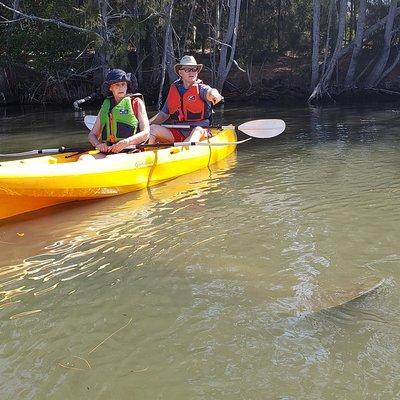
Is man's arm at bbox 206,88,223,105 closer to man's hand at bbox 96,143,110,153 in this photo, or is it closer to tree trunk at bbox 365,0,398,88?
man's hand at bbox 96,143,110,153

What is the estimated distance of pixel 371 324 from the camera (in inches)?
106

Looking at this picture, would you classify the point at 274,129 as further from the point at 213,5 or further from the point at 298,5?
the point at 298,5

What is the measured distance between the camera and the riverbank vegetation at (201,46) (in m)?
14.9

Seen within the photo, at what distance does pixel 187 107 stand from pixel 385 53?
11.9 metres

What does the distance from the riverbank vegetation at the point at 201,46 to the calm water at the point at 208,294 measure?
1051 centimetres

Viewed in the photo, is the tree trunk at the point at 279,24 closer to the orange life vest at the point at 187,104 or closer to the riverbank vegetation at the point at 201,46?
the riverbank vegetation at the point at 201,46

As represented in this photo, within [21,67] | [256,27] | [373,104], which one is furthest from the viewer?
[256,27]

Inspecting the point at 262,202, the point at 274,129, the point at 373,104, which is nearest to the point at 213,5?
the point at 373,104

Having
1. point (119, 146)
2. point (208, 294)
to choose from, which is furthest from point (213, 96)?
point (208, 294)

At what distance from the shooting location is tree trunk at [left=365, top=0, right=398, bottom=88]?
51.5 ft

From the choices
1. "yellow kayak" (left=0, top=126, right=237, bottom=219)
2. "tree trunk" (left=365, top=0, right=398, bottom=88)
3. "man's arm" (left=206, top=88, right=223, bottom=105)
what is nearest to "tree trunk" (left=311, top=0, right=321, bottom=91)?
"tree trunk" (left=365, top=0, right=398, bottom=88)

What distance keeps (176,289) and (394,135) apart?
6827 mm

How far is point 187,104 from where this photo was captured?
6.60 metres

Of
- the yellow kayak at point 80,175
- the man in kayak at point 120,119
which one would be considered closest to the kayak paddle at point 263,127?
the yellow kayak at point 80,175
